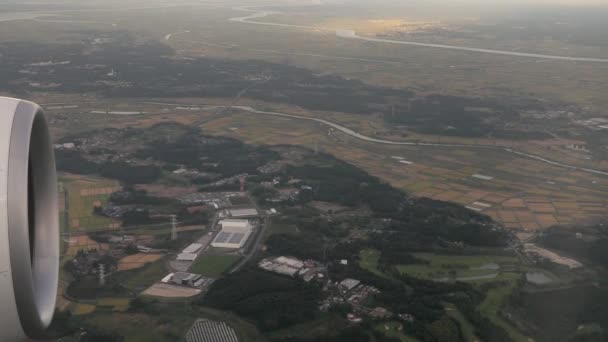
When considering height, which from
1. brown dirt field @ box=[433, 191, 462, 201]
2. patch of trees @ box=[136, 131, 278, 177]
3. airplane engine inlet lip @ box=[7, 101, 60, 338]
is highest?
airplane engine inlet lip @ box=[7, 101, 60, 338]

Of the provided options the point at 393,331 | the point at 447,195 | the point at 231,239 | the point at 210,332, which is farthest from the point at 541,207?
the point at 210,332

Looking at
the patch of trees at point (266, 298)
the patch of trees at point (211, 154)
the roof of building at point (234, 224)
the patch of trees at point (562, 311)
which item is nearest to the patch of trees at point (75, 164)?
the patch of trees at point (211, 154)

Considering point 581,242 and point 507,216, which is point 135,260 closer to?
point 507,216

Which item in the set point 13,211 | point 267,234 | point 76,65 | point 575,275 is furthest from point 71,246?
point 76,65

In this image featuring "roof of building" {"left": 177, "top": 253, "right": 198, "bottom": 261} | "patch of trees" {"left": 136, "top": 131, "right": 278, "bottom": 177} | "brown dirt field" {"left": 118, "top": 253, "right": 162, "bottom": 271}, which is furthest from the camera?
"patch of trees" {"left": 136, "top": 131, "right": 278, "bottom": 177}

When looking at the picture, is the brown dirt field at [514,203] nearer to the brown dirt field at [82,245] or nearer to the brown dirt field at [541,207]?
the brown dirt field at [541,207]

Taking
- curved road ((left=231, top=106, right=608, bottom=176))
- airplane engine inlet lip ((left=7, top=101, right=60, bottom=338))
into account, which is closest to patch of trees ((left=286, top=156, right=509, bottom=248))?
curved road ((left=231, top=106, right=608, bottom=176))

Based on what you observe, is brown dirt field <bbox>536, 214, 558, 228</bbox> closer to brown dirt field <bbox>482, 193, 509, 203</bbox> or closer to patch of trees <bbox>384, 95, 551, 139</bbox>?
brown dirt field <bbox>482, 193, 509, 203</bbox>
